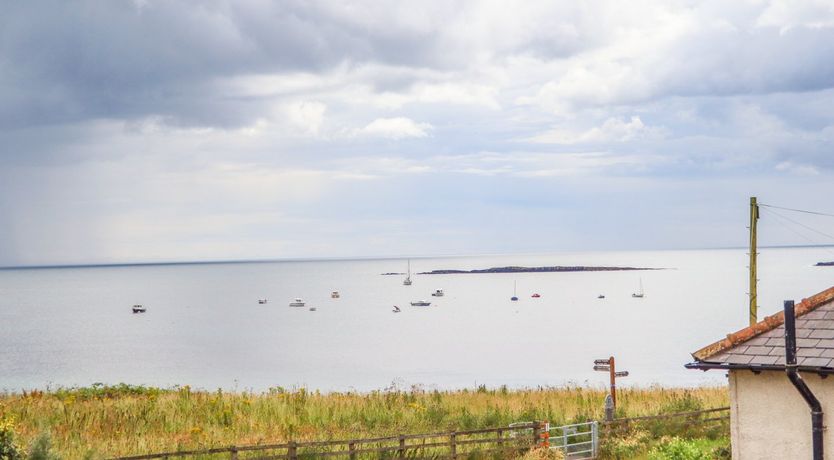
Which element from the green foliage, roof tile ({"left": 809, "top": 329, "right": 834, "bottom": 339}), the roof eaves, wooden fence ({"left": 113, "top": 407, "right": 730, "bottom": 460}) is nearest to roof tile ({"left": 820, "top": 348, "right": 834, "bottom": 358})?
roof tile ({"left": 809, "top": 329, "right": 834, "bottom": 339})

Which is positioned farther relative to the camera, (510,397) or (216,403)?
(510,397)

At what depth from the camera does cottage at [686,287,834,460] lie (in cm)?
1702

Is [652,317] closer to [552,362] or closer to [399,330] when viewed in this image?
[399,330]

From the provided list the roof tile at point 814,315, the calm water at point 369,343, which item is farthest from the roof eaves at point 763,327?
the calm water at point 369,343

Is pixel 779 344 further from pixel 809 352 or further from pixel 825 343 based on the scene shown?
pixel 825 343

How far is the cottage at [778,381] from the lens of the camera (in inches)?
670

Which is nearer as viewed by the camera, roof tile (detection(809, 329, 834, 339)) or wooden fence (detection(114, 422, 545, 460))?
roof tile (detection(809, 329, 834, 339))

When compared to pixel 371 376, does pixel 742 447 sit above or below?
above

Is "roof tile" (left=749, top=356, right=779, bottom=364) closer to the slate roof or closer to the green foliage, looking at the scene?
the slate roof

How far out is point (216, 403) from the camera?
3206 cm

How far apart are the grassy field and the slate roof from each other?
1071 centimetres

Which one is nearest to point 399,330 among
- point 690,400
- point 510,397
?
point 510,397

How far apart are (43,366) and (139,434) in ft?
222

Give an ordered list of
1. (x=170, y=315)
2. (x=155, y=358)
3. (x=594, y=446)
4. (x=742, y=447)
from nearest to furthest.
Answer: (x=742, y=447), (x=594, y=446), (x=155, y=358), (x=170, y=315)
